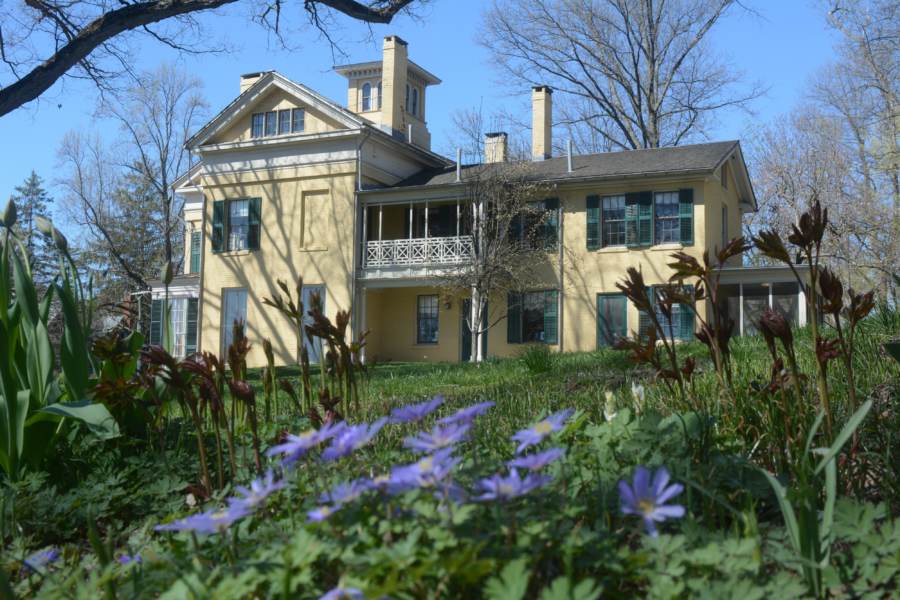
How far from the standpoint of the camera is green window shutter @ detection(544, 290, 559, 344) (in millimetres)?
21906

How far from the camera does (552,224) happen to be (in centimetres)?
2233

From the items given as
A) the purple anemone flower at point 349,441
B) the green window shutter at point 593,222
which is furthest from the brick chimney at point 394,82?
the purple anemone flower at point 349,441

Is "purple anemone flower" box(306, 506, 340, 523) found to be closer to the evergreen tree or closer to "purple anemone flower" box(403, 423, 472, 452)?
"purple anemone flower" box(403, 423, 472, 452)

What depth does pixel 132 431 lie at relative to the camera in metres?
3.78

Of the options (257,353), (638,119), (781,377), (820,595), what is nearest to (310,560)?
(820,595)

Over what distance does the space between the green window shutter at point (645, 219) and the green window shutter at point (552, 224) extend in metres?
2.20

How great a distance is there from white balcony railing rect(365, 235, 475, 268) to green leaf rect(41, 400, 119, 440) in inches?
736

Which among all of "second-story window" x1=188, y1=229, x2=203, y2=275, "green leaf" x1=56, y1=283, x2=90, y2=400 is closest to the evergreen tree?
"second-story window" x1=188, y1=229, x2=203, y2=275

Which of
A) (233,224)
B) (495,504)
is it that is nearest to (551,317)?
(233,224)

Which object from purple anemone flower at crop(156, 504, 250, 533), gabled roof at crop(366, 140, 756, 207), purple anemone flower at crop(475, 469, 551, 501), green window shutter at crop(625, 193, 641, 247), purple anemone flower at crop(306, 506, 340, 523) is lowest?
purple anemone flower at crop(156, 504, 250, 533)

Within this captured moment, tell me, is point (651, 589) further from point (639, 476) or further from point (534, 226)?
point (534, 226)

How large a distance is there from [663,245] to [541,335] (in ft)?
13.0

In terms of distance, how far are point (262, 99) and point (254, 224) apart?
3.80 m

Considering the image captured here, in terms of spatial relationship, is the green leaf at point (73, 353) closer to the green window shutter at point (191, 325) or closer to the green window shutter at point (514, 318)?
the green window shutter at point (514, 318)
